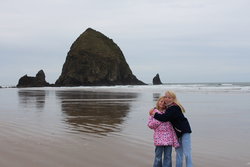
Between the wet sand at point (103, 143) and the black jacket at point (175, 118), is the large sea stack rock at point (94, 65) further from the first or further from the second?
the black jacket at point (175, 118)

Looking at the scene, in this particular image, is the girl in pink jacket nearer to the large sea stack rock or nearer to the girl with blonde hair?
the girl with blonde hair

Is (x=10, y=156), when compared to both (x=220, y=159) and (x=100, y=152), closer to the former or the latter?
(x=100, y=152)

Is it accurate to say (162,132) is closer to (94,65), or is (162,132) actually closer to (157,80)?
(94,65)

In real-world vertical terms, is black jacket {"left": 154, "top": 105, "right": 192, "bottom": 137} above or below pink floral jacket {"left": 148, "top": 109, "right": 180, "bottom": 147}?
above

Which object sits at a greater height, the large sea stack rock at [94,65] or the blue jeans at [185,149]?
the large sea stack rock at [94,65]

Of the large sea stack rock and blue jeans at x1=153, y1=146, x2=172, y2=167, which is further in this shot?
the large sea stack rock

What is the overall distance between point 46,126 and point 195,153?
5453 mm

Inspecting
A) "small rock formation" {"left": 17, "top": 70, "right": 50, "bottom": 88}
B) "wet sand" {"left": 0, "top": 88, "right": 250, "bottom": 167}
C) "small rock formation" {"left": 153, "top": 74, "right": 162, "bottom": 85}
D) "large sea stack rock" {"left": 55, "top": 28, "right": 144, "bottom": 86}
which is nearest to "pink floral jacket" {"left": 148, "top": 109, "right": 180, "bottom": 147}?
"wet sand" {"left": 0, "top": 88, "right": 250, "bottom": 167}

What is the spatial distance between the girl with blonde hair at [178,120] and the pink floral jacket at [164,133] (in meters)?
0.08

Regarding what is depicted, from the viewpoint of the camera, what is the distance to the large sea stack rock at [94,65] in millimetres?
100812

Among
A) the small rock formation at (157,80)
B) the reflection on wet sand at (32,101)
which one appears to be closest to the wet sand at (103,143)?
the reflection on wet sand at (32,101)

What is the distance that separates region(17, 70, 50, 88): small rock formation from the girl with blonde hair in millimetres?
96607

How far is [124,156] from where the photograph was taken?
685 cm

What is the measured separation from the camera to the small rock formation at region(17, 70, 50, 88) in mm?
100688
